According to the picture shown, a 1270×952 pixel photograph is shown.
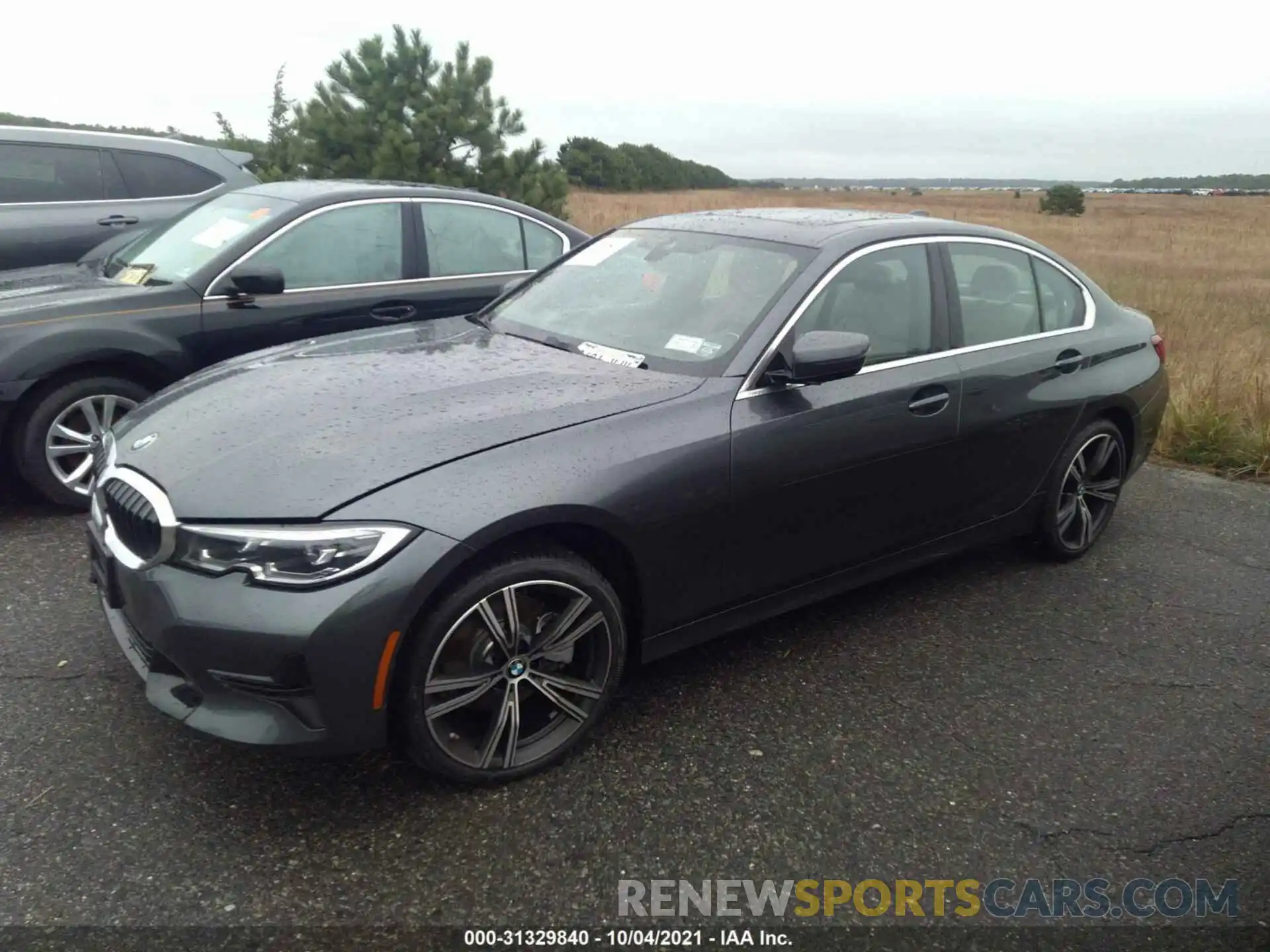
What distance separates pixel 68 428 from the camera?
4672 millimetres

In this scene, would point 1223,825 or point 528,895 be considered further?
point 1223,825

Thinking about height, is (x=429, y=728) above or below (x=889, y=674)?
above

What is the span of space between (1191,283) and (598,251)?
16631mm

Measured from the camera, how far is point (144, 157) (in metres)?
7.34

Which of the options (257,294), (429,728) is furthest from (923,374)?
(257,294)

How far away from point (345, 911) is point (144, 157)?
660 centimetres

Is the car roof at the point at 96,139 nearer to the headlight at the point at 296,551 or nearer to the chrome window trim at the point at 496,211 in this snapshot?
the chrome window trim at the point at 496,211

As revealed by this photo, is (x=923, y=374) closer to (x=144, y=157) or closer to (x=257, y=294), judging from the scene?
(x=257, y=294)

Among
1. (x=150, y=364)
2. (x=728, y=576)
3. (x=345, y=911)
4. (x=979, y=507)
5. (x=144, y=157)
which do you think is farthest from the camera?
(x=144, y=157)

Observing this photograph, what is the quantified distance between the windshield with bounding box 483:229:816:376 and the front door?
0.20 m

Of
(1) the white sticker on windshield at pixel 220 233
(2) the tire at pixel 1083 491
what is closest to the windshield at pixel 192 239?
(1) the white sticker on windshield at pixel 220 233

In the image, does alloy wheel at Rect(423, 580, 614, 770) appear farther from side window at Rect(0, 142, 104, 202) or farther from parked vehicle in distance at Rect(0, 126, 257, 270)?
side window at Rect(0, 142, 104, 202)

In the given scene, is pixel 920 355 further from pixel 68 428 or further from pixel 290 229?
pixel 68 428

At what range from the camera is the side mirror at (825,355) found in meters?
3.26
